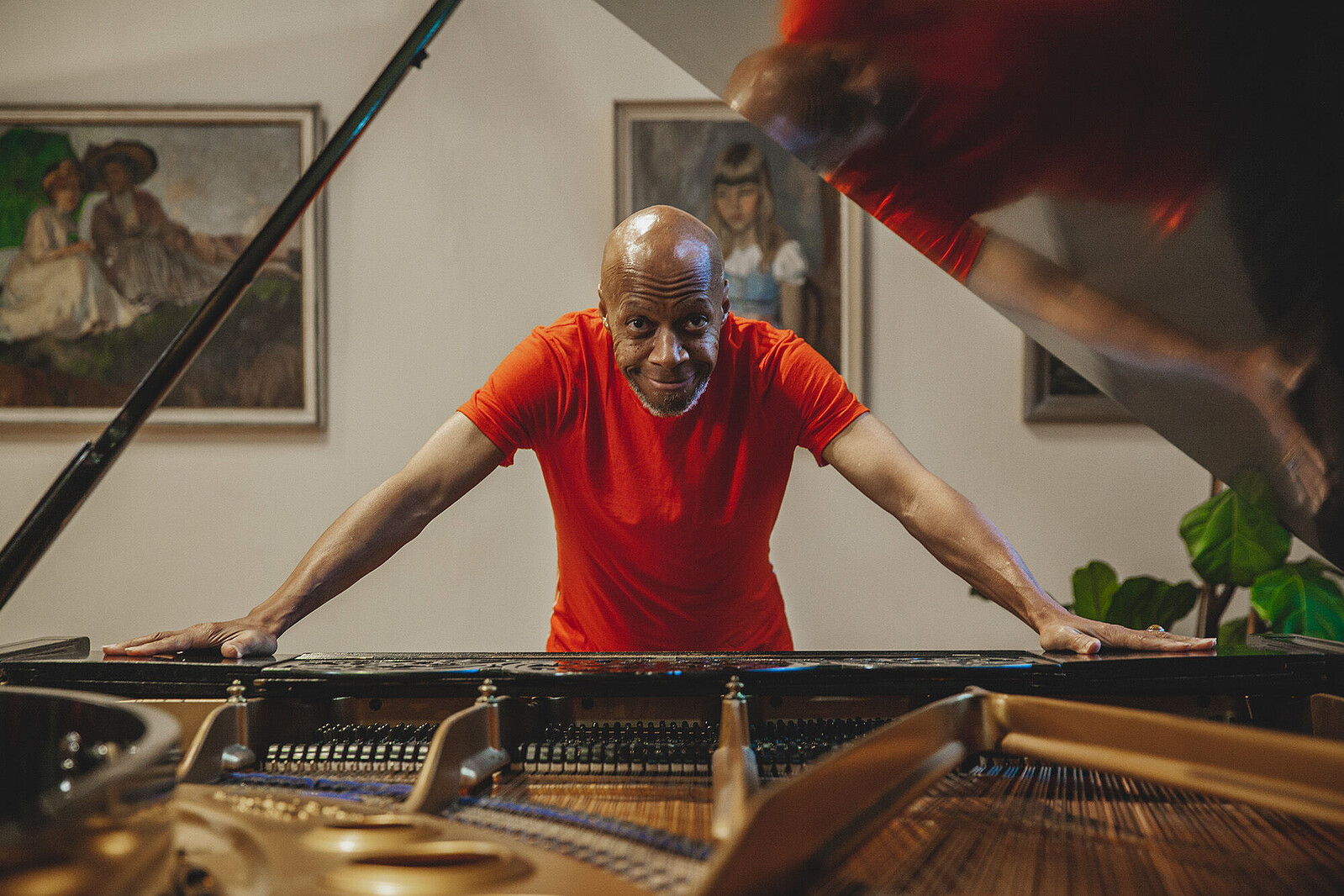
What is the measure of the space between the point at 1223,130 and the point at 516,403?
1.45m

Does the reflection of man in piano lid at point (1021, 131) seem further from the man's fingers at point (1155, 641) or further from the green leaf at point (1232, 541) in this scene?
the green leaf at point (1232, 541)

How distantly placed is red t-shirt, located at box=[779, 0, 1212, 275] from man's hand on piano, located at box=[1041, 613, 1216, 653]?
641mm

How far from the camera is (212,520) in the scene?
11.7 ft

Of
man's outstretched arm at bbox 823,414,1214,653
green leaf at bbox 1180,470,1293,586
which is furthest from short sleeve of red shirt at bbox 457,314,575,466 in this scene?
green leaf at bbox 1180,470,1293,586

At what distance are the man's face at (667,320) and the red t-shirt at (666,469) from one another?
141mm

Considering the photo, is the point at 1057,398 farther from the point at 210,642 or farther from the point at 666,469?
the point at 210,642

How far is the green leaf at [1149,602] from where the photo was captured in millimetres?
3088

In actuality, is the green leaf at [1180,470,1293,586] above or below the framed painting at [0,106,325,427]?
below

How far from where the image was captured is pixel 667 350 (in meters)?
1.95

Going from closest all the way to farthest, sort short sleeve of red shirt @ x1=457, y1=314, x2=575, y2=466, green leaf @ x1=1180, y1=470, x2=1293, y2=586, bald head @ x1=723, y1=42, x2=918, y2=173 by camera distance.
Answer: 1. bald head @ x1=723, y1=42, x2=918, y2=173
2. short sleeve of red shirt @ x1=457, y1=314, x2=575, y2=466
3. green leaf @ x1=1180, y1=470, x2=1293, y2=586

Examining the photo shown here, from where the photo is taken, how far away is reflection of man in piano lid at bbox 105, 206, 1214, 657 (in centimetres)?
199

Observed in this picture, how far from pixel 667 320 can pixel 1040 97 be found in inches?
35.3

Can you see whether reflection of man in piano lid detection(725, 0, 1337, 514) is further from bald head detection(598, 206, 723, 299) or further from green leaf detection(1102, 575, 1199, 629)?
green leaf detection(1102, 575, 1199, 629)

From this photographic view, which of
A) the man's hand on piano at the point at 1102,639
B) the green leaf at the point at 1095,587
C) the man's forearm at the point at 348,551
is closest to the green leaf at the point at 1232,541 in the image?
the green leaf at the point at 1095,587
